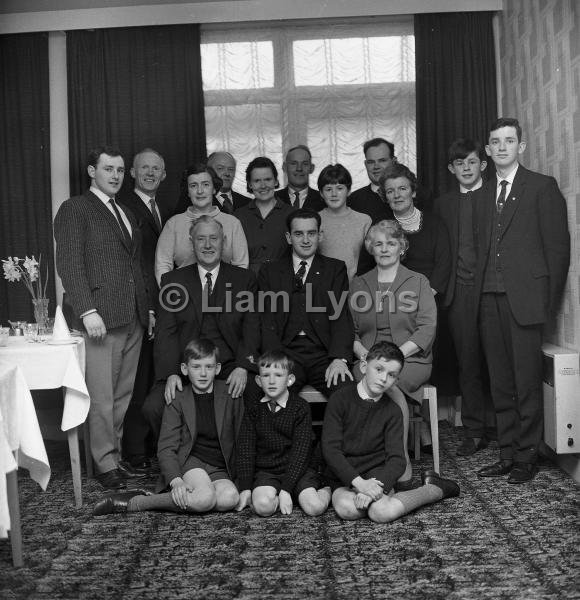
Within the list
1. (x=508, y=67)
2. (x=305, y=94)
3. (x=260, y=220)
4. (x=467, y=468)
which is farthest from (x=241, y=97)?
(x=467, y=468)

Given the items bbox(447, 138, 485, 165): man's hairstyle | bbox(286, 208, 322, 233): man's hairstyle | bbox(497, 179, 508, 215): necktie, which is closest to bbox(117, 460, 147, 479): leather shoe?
bbox(286, 208, 322, 233): man's hairstyle

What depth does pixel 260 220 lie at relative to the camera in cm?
447

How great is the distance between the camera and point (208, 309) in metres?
3.93

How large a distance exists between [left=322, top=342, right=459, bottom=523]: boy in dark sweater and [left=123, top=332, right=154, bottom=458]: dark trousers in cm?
131

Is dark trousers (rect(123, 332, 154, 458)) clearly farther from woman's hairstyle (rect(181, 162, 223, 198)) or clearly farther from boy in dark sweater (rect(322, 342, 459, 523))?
boy in dark sweater (rect(322, 342, 459, 523))

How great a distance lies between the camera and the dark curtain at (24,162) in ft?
17.3

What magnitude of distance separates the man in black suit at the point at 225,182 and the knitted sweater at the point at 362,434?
1.69m

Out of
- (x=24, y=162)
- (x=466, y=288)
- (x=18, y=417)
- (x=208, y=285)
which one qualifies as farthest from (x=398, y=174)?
(x=24, y=162)

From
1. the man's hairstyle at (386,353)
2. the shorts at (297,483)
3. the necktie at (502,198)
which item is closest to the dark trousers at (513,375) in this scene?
the necktie at (502,198)

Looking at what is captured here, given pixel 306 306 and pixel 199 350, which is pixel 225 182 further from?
pixel 199 350

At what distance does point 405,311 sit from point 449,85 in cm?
207

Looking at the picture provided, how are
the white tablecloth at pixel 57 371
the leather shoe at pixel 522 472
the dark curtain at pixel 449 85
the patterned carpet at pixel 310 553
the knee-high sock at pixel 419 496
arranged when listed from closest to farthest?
the patterned carpet at pixel 310 553 → the knee-high sock at pixel 419 496 → the white tablecloth at pixel 57 371 → the leather shoe at pixel 522 472 → the dark curtain at pixel 449 85

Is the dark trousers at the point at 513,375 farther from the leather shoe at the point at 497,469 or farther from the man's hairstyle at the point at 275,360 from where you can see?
the man's hairstyle at the point at 275,360

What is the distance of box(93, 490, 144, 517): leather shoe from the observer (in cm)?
335
